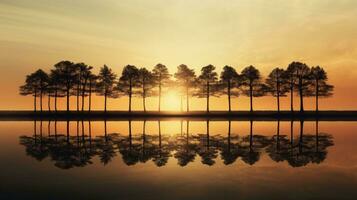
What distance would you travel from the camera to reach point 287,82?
90.8 m

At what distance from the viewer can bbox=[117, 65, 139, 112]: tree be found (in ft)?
303

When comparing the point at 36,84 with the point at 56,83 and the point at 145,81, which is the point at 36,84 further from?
the point at 145,81

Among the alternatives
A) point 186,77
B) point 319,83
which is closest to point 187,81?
point 186,77

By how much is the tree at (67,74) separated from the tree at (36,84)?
5.71 m

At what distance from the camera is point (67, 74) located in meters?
91.6

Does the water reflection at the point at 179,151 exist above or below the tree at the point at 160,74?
below

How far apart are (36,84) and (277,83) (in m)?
63.8

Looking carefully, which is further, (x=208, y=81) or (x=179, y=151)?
(x=208, y=81)

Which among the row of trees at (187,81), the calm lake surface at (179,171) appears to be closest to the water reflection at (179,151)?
the calm lake surface at (179,171)

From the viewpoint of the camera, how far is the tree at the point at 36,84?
95438mm

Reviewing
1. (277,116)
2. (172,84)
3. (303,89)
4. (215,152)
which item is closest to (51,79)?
(172,84)

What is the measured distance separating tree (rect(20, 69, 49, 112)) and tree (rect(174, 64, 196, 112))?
34953 millimetres

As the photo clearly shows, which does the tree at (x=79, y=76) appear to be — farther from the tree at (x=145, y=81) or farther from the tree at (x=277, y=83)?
the tree at (x=277, y=83)

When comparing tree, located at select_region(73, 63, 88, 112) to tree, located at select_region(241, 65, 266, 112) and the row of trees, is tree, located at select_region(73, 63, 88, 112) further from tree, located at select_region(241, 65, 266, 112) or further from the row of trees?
tree, located at select_region(241, 65, 266, 112)
